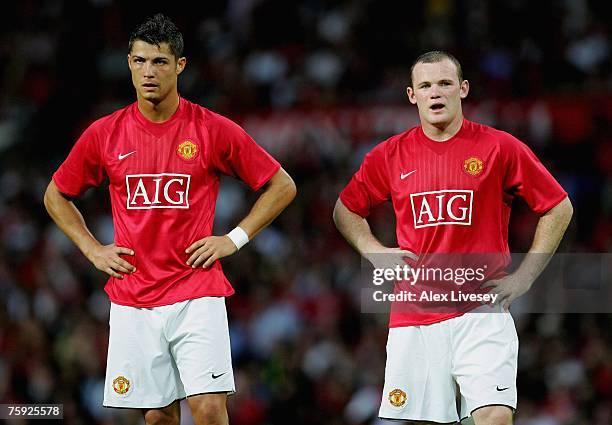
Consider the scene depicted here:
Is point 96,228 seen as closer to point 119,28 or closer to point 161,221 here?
point 119,28

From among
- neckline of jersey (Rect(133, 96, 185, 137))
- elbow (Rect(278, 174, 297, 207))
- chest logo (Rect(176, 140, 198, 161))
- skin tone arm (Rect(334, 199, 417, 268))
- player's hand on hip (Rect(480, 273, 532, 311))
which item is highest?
neckline of jersey (Rect(133, 96, 185, 137))

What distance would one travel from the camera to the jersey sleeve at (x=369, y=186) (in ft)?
22.9

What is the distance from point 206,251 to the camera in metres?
6.63

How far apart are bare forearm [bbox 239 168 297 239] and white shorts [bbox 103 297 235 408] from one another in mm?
488

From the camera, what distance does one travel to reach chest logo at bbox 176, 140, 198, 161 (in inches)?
266

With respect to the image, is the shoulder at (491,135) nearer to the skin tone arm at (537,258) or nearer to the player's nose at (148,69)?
the skin tone arm at (537,258)

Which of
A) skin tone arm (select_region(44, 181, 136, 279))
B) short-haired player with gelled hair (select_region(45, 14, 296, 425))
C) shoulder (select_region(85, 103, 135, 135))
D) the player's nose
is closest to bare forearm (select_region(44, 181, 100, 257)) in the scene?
skin tone arm (select_region(44, 181, 136, 279))

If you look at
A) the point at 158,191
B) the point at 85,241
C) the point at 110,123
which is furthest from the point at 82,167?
the point at 158,191

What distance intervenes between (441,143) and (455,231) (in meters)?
0.54

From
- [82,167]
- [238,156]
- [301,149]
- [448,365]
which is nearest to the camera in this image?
[448,365]

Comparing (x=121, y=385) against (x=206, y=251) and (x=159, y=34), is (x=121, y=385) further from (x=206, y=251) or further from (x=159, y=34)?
(x=159, y=34)

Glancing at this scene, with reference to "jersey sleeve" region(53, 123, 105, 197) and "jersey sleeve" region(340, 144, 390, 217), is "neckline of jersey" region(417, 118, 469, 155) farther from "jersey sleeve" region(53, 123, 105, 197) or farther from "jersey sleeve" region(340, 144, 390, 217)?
"jersey sleeve" region(53, 123, 105, 197)

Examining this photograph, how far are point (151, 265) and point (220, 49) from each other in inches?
347

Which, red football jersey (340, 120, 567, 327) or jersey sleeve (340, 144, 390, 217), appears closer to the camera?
red football jersey (340, 120, 567, 327)
